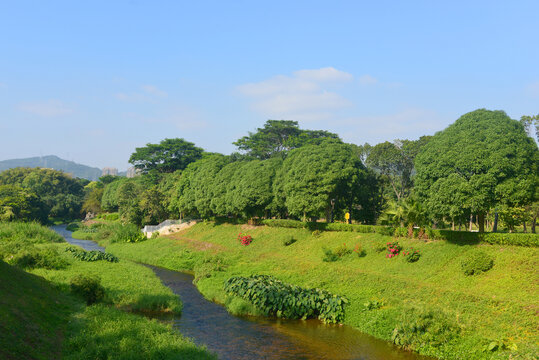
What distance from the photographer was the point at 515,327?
17672 mm

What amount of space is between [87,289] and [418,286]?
20.1 metres

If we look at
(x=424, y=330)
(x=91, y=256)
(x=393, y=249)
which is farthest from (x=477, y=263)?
(x=91, y=256)

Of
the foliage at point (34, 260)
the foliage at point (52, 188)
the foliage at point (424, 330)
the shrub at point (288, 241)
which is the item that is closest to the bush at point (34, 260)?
the foliage at point (34, 260)

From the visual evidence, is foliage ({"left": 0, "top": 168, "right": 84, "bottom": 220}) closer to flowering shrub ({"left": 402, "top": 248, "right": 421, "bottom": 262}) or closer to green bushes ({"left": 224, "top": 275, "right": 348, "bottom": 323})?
green bushes ({"left": 224, "top": 275, "right": 348, "bottom": 323})

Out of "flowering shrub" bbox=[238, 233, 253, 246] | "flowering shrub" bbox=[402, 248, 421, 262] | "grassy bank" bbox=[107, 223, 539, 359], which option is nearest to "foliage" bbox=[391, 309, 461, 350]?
"grassy bank" bbox=[107, 223, 539, 359]

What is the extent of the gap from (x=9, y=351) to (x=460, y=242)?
27.1 meters

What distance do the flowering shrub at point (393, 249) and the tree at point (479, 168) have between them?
4151mm

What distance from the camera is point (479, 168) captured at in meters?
26.4

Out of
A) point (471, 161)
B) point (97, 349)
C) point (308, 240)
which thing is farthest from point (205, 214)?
point (97, 349)

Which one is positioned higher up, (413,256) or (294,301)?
(413,256)

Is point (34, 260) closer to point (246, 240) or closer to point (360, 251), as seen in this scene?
point (246, 240)

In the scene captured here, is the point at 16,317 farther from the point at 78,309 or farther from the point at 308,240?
the point at 308,240

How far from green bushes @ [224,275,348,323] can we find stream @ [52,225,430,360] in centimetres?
61

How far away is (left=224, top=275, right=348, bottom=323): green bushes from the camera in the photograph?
24.0 meters
